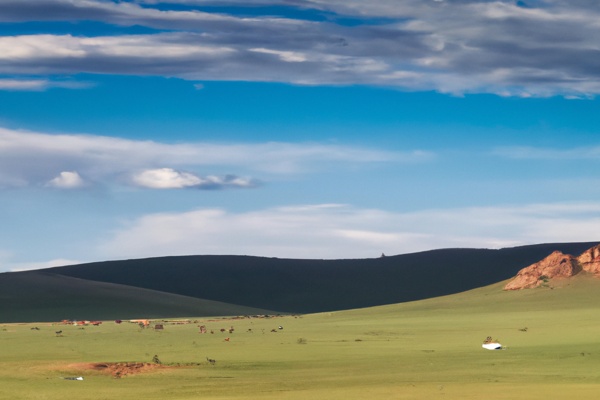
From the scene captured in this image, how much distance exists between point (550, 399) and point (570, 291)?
56098mm

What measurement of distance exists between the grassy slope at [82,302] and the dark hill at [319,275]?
1232 inches

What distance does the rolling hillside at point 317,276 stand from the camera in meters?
158

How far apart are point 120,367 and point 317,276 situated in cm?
12910

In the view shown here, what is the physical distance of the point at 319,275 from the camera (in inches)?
6727

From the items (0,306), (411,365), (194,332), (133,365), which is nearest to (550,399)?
(411,365)

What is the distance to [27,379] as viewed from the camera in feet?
125

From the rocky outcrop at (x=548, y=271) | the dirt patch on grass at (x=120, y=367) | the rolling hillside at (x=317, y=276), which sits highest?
the rolling hillside at (x=317, y=276)

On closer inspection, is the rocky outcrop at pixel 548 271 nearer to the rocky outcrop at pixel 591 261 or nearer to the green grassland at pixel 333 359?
the rocky outcrop at pixel 591 261

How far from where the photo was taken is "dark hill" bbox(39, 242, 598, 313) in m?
158

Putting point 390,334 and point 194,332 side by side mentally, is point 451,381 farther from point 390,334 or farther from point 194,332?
point 194,332

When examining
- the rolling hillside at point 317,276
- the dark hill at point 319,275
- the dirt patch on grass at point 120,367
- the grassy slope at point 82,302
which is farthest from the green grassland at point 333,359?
the dark hill at point 319,275

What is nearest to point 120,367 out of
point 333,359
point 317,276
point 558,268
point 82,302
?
point 333,359

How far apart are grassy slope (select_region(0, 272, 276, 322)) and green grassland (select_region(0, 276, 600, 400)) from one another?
95.9ft

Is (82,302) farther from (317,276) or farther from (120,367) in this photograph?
(120,367)
